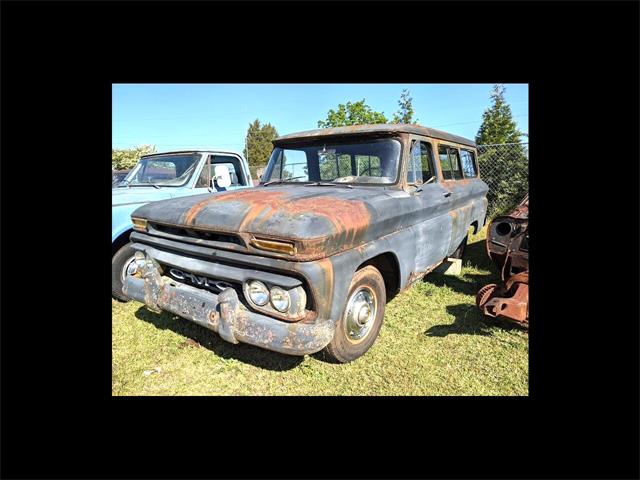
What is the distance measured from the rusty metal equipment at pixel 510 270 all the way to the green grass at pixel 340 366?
0.44 m

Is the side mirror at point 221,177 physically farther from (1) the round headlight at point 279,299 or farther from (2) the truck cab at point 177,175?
(1) the round headlight at point 279,299

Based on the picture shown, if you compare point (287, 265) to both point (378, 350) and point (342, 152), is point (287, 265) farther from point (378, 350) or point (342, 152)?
point (342, 152)

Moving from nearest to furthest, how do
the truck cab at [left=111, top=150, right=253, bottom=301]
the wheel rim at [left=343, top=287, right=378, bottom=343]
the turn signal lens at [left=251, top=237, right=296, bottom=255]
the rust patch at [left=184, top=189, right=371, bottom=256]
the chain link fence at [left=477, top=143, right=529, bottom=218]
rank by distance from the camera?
the turn signal lens at [left=251, top=237, right=296, bottom=255]
the rust patch at [left=184, top=189, right=371, bottom=256]
the wheel rim at [left=343, top=287, right=378, bottom=343]
the truck cab at [left=111, top=150, right=253, bottom=301]
the chain link fence at [left=477, top=143, right=529, bottom=218]

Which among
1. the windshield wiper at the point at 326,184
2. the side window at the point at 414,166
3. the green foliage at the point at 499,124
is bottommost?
the windshield wiper at the point at 326,184

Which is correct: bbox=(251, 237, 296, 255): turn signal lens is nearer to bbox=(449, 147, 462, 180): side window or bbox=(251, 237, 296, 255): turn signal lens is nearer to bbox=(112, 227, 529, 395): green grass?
bbox=(112, 227, 529, 395): green grass

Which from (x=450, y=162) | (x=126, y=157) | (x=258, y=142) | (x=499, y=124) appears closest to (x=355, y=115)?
(x=499, y=124)

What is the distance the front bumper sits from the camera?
2.44m

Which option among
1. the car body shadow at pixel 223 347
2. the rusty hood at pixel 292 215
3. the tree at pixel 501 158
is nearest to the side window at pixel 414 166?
the rusty hood at pixel 292 215

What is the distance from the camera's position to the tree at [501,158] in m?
9.96

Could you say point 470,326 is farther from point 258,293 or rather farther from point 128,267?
point 128,267

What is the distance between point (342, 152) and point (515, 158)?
8.19 metres

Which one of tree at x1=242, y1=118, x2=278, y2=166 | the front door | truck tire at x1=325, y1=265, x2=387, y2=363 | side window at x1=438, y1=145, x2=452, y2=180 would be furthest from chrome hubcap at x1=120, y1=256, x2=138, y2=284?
tree at x1=242, y1=118, x2=278, y2=166

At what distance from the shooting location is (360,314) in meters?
3.05

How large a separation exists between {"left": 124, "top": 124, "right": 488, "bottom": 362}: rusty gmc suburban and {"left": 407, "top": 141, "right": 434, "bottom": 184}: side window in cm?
2
